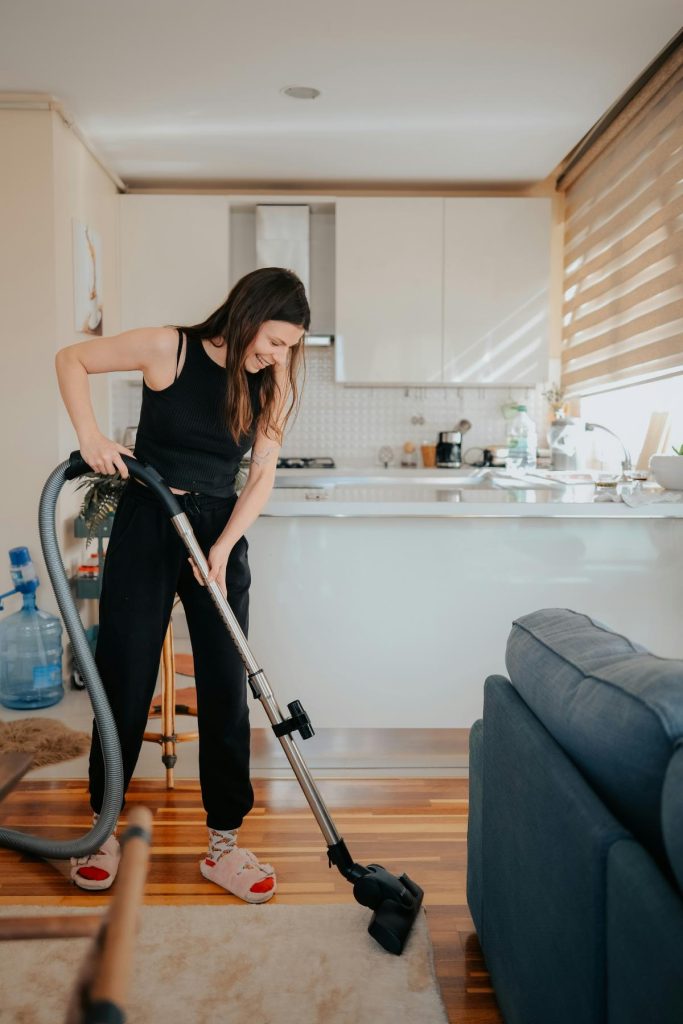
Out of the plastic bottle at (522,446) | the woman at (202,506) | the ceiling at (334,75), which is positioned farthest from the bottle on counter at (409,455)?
the woman at (202,506)

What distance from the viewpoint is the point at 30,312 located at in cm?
369

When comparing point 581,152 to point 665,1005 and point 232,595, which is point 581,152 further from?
point 665,1005

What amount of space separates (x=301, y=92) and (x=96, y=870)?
296 cm

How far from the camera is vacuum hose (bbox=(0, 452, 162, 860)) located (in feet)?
6.10

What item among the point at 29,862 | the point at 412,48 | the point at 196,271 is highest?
the point at 412,48

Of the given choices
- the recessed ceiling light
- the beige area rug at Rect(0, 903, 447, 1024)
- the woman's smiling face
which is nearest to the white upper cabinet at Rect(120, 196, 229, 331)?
the recessed ceiling light

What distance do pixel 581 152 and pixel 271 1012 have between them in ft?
13.9

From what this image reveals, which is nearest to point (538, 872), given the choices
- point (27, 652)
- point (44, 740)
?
point (44, 740)

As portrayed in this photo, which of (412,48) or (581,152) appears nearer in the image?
(412,48)

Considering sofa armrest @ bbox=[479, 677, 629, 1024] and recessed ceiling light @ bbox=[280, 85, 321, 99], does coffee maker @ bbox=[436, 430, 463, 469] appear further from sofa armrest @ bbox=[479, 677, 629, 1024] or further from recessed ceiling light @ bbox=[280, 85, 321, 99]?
sofa armrest @ bbox=[479, 677, 629, 1024]

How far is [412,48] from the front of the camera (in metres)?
→ 3.17

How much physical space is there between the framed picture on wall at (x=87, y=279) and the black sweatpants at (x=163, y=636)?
2256 millimetres

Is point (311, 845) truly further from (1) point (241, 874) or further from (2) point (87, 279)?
(2) point (87, 279)

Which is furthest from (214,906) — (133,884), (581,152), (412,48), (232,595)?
(581,152)
